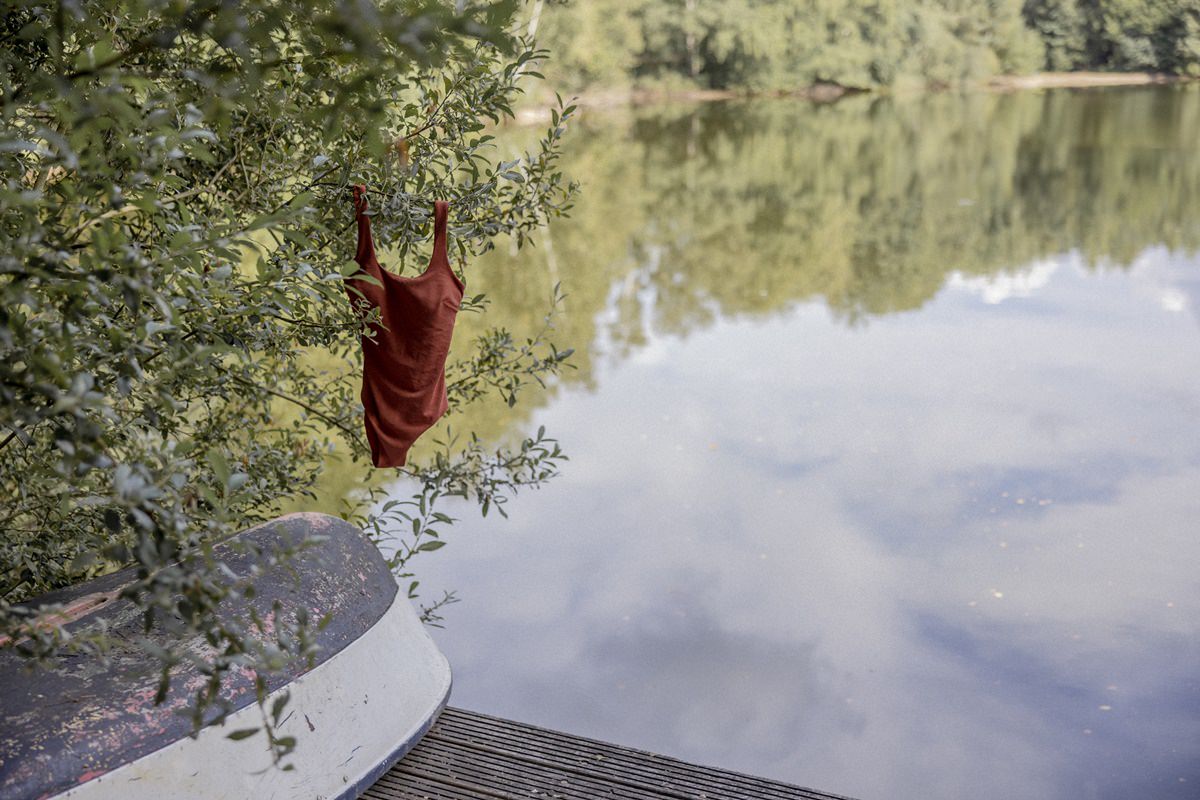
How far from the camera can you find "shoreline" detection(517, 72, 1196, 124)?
45094 millimetres

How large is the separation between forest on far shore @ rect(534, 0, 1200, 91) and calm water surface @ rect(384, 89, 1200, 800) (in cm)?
3021

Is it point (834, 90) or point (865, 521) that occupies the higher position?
point (865, 521)

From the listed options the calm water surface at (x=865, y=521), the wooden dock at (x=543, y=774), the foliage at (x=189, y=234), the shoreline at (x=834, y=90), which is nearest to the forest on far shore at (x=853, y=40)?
the shoreline at (x=834, y=90)

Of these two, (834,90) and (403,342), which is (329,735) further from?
(834,90)

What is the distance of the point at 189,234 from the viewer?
2.20 m

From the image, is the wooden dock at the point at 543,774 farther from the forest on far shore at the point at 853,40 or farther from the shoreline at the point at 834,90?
the shoreline at the point at 834,90

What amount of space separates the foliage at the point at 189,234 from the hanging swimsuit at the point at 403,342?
0.38 feet

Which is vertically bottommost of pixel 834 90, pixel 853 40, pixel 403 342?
pixel 834 90

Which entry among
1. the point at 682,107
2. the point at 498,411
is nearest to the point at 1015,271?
the point at 498,411

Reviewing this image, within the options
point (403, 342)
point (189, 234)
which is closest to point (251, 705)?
point (403, 342)

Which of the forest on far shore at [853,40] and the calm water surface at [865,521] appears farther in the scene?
the forest on far shore at [853,40]

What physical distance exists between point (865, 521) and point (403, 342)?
15.1 feet

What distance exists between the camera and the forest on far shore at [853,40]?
147ft

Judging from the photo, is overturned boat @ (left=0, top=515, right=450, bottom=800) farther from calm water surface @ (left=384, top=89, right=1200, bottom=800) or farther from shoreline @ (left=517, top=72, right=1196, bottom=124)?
shoreline @ (left=517, top=72, right=1196, bottom=124)
